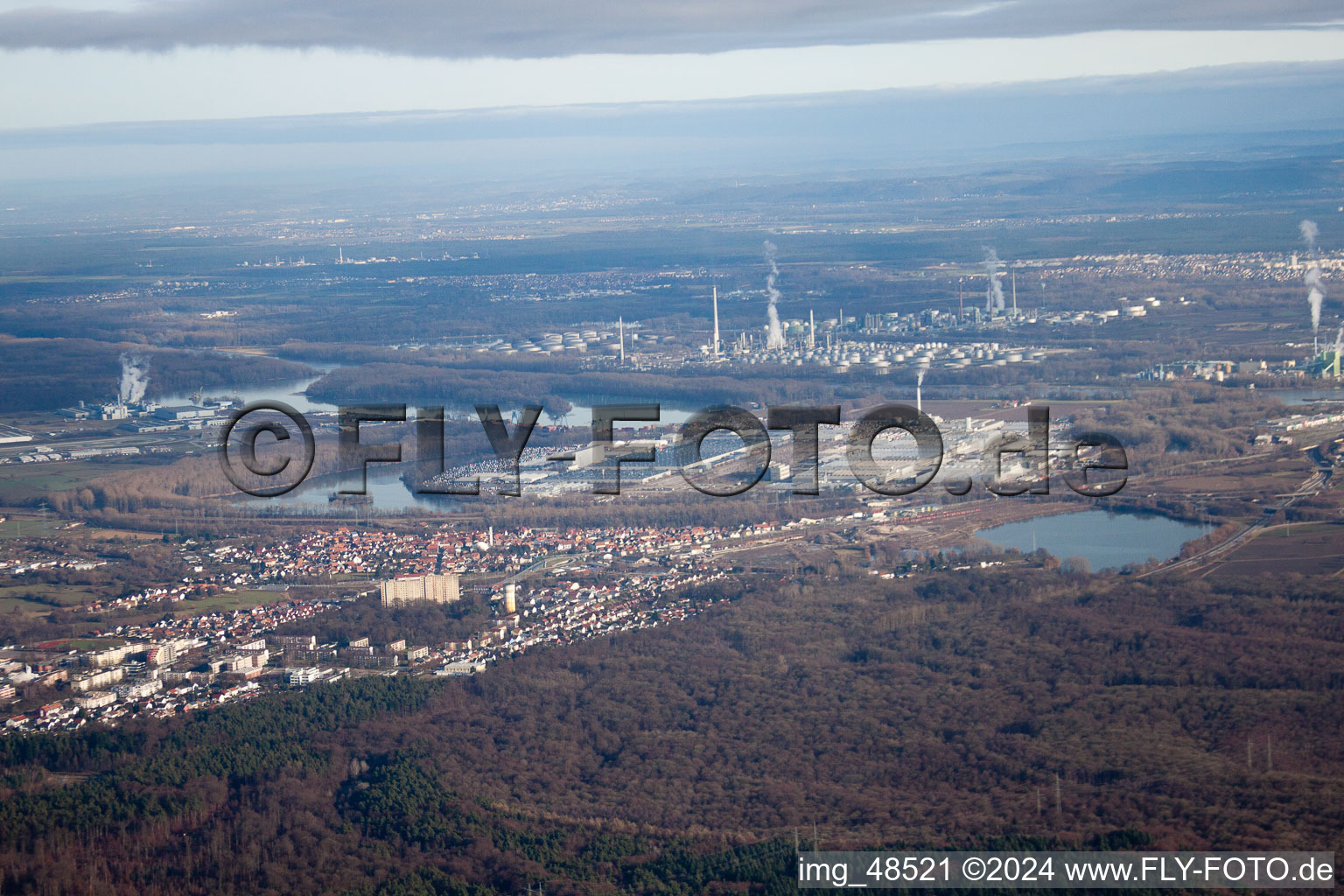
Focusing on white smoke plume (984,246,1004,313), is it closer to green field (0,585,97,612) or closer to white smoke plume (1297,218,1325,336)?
white smoke plume (1297,218,1325,336)

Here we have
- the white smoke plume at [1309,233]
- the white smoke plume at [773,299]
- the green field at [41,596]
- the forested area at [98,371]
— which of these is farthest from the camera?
the white smoke plume at [1309,233]

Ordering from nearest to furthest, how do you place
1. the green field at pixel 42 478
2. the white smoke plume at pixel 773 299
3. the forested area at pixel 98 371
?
the green field at pixel 42 478 → the forested area at pixel 98 371 → the white smoke plume at pixel 773 299

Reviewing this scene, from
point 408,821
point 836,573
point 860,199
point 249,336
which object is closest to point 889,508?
point 836,573

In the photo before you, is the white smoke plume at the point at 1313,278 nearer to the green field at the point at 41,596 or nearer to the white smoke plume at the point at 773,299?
the white smoke plume at the point at 773,299

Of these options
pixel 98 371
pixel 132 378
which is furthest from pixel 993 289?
pixel 98 371

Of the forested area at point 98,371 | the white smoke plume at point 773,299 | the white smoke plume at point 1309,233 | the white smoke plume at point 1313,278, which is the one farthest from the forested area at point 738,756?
the white smoke plume at point 1309,233
